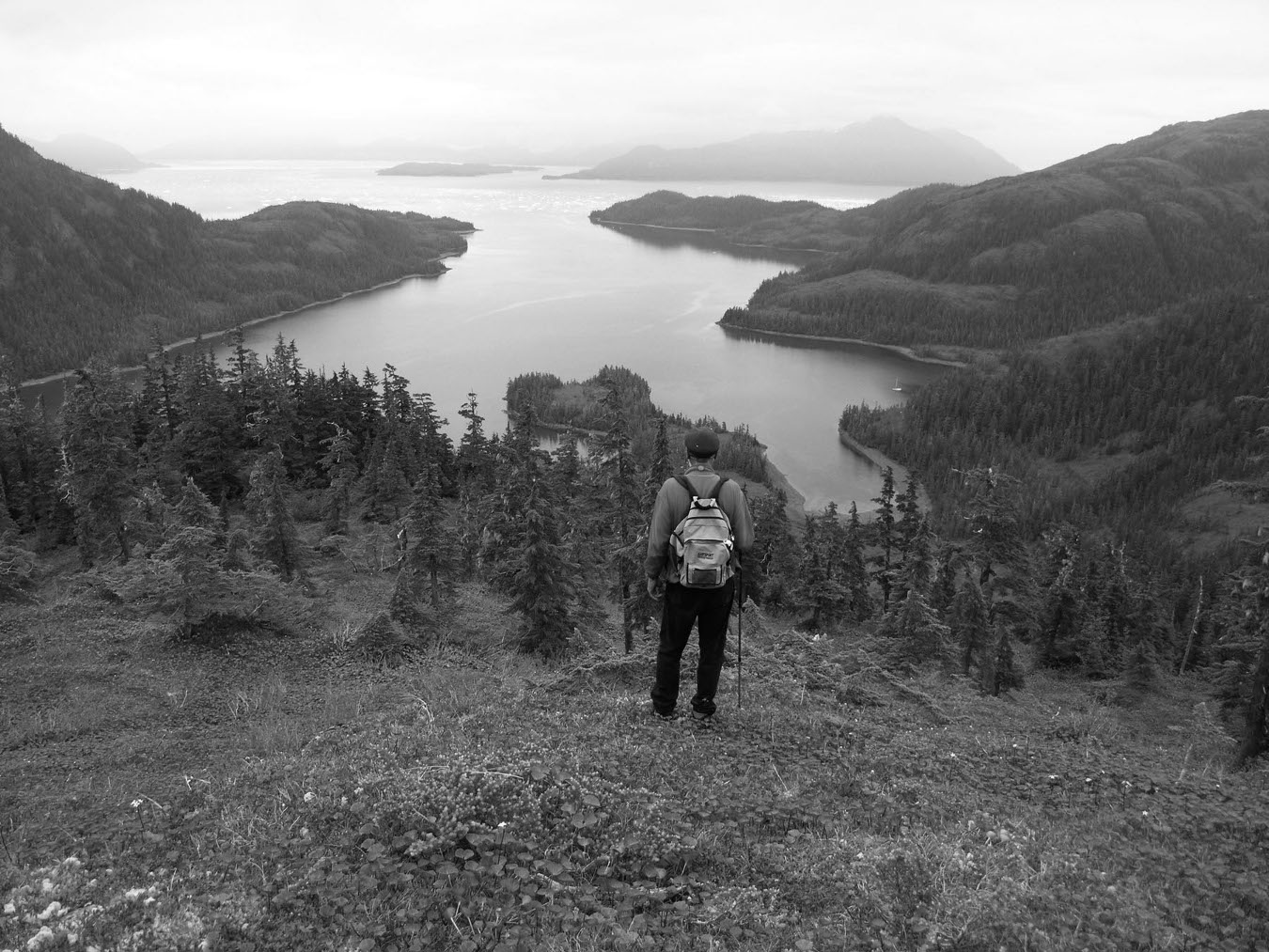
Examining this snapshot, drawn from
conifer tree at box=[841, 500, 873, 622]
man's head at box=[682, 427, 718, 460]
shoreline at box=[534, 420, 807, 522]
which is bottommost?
shoreline at box=[534, 420, 807, 522]

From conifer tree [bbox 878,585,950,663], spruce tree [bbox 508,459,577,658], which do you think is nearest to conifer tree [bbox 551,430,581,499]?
spruce tree [bbox 508,459,577,658]

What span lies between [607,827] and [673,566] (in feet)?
9.03

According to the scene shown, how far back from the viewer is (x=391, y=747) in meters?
8.99

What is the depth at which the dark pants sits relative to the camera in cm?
850

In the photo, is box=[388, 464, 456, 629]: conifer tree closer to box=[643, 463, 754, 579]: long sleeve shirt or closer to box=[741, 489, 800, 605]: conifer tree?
box=[741, 489, 800, 605]: conifer tree

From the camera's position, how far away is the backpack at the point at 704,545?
7973mm

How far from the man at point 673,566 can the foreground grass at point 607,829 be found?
1326 millimetres

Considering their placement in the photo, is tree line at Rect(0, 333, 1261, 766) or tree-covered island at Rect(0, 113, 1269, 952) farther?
tree line at Rect(0, 333, 1261, 766)

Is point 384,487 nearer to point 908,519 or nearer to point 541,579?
point 541,579

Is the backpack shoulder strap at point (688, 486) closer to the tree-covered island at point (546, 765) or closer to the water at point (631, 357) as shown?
the tree-covered island at point (546, 765)

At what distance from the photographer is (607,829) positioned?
22.2 feet

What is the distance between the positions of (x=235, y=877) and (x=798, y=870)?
4.70 m

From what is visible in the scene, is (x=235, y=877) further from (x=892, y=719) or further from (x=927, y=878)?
(x=892, y=719)

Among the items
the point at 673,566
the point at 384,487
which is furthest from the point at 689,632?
the point at 384,487
